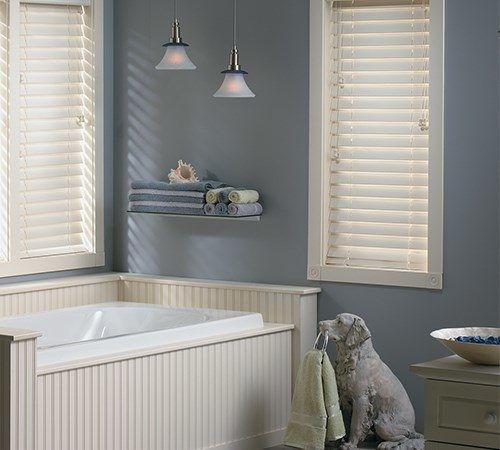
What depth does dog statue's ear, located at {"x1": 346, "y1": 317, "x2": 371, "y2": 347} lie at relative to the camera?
4.61 meters

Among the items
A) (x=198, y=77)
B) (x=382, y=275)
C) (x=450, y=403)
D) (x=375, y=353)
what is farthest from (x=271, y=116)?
(x=450, y=403)

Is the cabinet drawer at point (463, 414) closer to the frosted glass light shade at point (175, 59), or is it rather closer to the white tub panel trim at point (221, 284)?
the white tub panel trim at point (221, 284)

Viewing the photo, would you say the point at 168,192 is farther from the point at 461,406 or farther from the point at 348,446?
the point at 461,406

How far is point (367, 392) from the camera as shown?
460 cm

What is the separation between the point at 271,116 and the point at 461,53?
1.00 metres

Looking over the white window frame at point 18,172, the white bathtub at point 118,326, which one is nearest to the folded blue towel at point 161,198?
the white window frame at point 18,172

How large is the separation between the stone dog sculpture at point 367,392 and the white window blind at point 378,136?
0.46m

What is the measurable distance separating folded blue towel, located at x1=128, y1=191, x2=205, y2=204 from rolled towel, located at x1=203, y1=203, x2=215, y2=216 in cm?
4

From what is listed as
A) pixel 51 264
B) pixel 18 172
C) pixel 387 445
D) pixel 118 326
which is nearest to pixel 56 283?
pixel 51 264

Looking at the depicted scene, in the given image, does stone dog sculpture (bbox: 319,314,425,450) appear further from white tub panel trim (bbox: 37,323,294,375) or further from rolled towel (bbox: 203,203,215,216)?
rolled towel (bbox: 203,203,215,216)

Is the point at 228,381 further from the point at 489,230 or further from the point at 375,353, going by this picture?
the point at 489,230

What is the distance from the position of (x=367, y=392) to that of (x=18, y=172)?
6.47ft

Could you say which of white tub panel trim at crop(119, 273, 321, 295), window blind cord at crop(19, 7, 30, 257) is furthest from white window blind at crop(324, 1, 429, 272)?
window blind cord at crop(19, 7, 30, 257)

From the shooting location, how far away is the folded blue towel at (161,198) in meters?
5.21
